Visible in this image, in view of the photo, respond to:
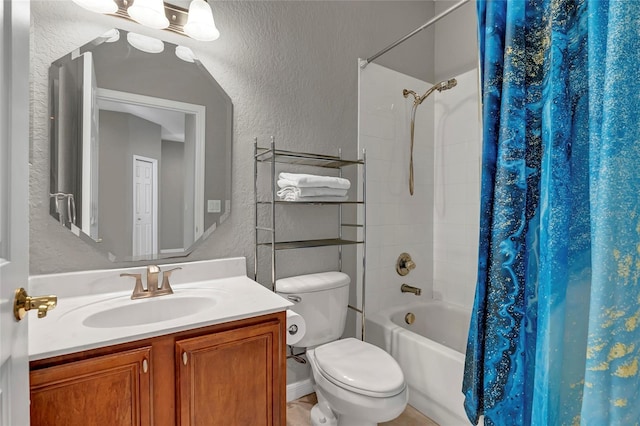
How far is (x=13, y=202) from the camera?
0.64 meters

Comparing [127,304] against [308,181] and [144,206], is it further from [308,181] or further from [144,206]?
[308,181]

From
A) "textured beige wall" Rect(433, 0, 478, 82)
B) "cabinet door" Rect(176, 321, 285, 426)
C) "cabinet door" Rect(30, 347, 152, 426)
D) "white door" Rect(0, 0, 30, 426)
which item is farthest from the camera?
"textured beige wall" Rect(433, 0, 478, 82)

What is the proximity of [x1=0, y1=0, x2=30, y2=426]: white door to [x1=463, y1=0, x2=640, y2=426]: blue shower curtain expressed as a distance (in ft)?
3.73

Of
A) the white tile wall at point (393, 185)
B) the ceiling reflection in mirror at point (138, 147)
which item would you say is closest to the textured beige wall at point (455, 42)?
the white tile wall at point (393, 185)

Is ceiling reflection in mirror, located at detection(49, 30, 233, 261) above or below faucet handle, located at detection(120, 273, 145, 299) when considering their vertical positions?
above

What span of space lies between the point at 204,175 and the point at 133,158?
0.31 meters

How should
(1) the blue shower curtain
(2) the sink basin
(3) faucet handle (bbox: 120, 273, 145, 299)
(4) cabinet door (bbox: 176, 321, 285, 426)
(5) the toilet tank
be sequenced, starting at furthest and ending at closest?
(5) the toilet tank, (3) faucet handle (bbox: 120, 273, 145, 299), (2) the sink basin, (4) cabinet door (bbox: 176, 321, 285, 426), (1) the blue shower curtain

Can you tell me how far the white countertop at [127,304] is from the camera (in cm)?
94

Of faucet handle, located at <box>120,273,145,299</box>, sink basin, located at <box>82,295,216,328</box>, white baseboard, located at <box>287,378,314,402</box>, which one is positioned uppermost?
faucet handle, located at <box>120,273,145,299</box>

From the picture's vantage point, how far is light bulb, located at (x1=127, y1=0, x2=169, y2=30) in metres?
1.38

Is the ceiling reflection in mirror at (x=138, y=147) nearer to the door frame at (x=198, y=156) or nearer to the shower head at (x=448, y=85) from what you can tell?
the door frame at (x=198, y=156)

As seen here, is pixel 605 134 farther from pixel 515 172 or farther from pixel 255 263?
pixel 255 263

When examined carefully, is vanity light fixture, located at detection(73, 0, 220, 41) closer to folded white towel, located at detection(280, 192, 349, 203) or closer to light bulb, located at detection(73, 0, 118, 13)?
light bulb, located at detection(73, 0, 118, 13)

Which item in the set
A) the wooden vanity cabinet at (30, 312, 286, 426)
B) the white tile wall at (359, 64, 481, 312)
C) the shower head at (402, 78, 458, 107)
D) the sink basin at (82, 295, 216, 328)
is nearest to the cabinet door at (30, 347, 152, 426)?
the wooden vanity cabinet at (30, 312, 286, 426)
